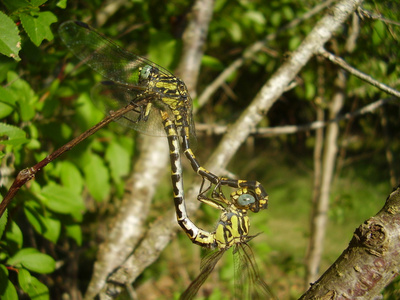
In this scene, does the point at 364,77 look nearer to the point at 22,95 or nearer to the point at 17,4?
the point at 17,4

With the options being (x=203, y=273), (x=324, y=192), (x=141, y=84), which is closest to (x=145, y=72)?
(x=141, y=84)

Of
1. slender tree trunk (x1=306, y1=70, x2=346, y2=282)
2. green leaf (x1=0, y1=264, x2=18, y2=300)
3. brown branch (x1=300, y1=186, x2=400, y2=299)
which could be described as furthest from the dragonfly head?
slender tree trunk (x1=306, y1=70, x2=346, y2=282)

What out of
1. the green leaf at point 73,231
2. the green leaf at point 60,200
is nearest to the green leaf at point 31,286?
the green leaf at point 60,200

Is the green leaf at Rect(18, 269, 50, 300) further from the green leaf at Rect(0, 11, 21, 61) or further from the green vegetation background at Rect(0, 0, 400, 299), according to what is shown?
the green leaf at Rect(0, 11, 21, 61)

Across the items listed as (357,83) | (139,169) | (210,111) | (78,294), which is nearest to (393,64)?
(357,83)

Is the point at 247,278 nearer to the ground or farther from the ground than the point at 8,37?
nearer to the ground
